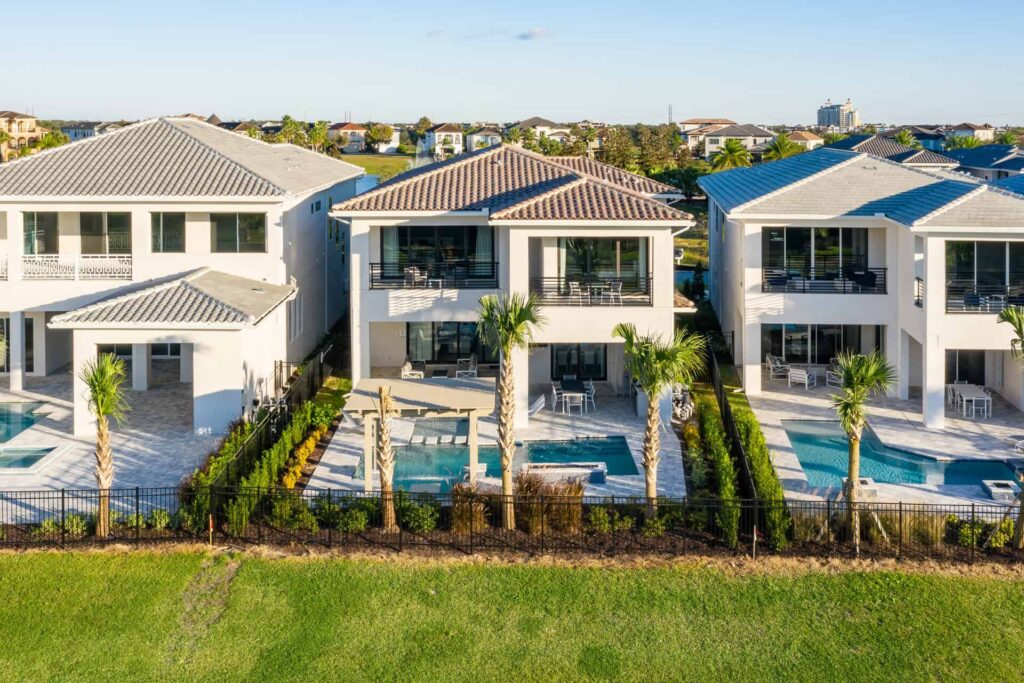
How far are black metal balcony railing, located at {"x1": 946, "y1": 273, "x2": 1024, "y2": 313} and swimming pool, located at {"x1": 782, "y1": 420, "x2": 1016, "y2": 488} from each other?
457cm

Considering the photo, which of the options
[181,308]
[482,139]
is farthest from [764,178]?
[482,139]

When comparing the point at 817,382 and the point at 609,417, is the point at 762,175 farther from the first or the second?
the point at 609,417

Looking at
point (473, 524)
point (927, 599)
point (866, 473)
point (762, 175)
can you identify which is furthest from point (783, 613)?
point (762, 175)

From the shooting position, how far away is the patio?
898 inches

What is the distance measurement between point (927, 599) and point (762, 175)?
2474 centimetres

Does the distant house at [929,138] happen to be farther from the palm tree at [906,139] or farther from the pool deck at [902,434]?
the pool deck at [902,434]

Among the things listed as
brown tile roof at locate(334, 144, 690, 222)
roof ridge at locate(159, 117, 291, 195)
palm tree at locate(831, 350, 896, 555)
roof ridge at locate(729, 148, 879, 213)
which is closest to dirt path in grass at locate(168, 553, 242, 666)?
palm tree at locate(831, 350, 896, 555)

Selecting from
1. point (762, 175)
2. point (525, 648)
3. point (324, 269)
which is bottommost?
point (525, 648)

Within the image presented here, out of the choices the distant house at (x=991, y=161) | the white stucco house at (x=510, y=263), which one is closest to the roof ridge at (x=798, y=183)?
the white stucco house at (x=510, y=263)

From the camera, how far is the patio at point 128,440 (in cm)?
2280

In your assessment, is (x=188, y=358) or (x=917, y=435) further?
(x=188, y=358)

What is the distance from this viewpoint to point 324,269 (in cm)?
3944

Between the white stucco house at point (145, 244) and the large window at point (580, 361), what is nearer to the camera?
the white stucco house at point (145, 244)

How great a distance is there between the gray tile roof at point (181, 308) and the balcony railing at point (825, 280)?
14076 millimetres
